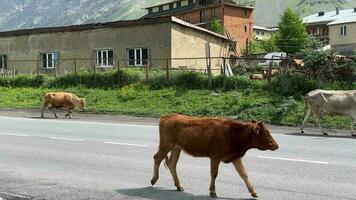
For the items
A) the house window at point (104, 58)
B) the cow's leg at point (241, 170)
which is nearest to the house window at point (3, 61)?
the house window at point (104, 58)

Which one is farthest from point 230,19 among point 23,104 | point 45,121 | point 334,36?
point 45,121

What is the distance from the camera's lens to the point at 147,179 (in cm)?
1038

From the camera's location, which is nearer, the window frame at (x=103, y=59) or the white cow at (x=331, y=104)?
the white cow at (x=331, y=104)

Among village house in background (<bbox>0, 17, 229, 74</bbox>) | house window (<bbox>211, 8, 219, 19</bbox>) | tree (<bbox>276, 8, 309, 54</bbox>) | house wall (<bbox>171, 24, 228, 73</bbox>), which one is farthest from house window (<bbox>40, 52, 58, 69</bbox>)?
house window (<bbox>211, 8, 219, 19</bbox>)

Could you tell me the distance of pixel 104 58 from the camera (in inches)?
1700

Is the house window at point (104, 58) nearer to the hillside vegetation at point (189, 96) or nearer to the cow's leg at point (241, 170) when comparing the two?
the hillside vegetation at point (189, 96)

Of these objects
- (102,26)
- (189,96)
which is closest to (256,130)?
(189,96)

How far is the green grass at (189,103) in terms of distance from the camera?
23.2 meters

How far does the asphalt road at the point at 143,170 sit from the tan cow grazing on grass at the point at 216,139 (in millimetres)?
684

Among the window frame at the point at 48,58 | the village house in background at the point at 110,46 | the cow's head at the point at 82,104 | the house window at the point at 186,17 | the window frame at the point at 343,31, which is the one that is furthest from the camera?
the house window at the point at 186,17

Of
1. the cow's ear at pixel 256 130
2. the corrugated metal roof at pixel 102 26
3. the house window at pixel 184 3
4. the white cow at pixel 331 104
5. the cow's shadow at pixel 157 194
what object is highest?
the house window at pixel 184 3

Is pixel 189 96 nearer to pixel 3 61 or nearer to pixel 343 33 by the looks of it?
pixel 3 61

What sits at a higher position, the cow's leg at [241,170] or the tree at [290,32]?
the tree at [290,32]

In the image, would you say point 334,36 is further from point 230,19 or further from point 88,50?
point 88,50
